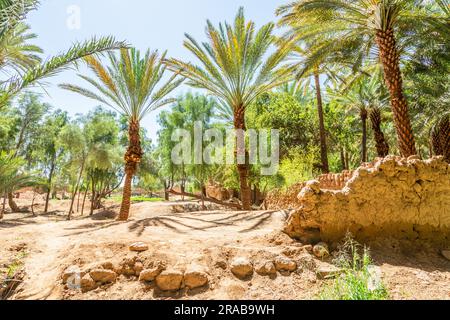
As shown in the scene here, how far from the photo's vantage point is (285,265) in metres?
4.56

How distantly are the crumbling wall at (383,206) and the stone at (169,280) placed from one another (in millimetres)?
2420

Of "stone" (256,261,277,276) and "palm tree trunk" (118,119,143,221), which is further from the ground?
"palm tree trunk" (118,119,143,221)

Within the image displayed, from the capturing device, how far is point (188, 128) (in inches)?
943

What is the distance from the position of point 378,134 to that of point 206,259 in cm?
1430

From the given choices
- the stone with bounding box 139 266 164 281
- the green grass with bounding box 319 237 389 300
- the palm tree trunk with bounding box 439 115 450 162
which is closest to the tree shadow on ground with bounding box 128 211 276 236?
the stone with bounding box 139 266 164 281

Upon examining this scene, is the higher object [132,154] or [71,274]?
[132,154]

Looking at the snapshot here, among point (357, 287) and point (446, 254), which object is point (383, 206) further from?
point (357, 287)

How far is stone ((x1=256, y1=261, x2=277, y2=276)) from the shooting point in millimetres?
4461

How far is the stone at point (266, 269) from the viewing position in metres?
4.46

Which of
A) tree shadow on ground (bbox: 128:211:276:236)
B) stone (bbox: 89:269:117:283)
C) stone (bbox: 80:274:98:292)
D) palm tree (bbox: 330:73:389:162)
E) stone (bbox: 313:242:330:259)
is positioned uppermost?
palm tree (bbox: 330:73:389:162)

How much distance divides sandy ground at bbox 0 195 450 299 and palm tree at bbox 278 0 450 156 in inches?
168

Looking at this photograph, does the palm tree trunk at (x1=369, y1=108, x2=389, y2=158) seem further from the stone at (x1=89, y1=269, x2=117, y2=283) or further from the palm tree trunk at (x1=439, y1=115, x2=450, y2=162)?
the stone at (x1=89, y1=269, x2=117, y2=283)

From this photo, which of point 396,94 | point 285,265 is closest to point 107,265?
point 285,265

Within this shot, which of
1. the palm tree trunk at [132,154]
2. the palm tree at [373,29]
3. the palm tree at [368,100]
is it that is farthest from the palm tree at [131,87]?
the palm tree at [368,100]
